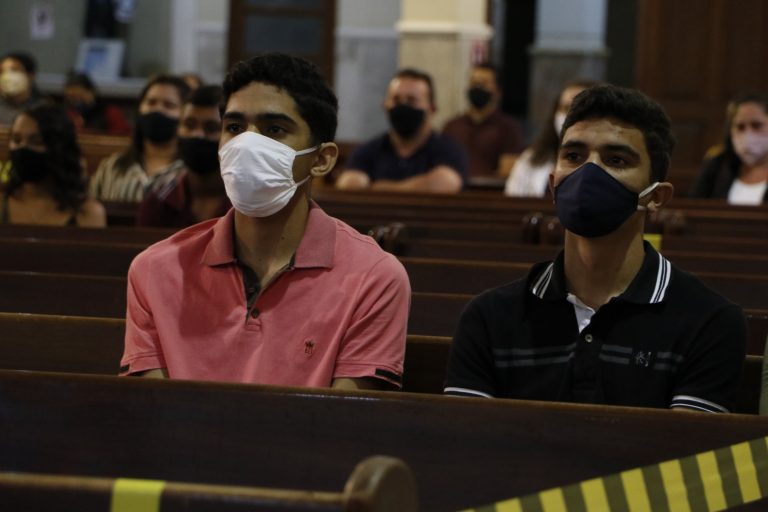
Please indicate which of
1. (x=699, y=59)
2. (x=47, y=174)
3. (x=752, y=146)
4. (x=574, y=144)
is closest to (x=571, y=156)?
(x=574, y=144)

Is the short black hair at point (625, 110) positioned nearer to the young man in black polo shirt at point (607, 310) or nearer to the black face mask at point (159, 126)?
the young man in black polo shirt at point (607, 310)

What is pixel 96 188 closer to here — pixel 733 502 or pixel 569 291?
pixel 569 291

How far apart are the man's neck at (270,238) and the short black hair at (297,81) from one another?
0.56ft

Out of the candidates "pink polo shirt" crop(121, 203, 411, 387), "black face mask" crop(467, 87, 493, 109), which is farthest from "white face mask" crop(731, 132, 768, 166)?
"pink polo shirt" crop(121, 203, 411, 387)

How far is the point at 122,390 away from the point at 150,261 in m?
0.70

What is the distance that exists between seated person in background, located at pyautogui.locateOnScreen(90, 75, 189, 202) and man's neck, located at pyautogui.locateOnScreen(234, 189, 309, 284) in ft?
12.4

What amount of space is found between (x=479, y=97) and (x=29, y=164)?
17.8 feet

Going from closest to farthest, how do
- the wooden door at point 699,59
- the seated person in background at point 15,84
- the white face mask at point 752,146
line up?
1. the white face mask at point 752,146
2. the seated person in background at point 15,84
3. the wooden door at point 699,59

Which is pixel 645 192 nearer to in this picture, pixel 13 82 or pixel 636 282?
pixel 636 282

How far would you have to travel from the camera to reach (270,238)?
2.84m

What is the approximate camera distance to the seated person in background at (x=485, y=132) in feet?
33.3

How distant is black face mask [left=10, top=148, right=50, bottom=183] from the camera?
5277 mm

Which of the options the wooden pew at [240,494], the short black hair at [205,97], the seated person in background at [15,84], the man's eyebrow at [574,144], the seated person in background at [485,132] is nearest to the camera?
the wooden pew at [240,494]

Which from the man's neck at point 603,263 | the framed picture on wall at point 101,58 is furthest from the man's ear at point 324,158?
the framed picture on wall at point 101,58
